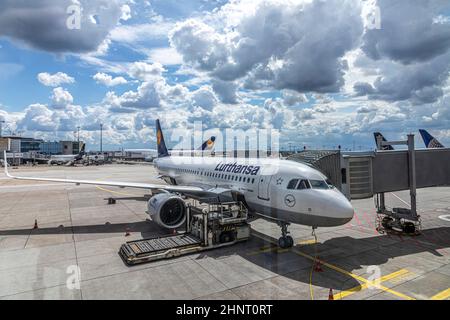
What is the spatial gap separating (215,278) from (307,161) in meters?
8.98

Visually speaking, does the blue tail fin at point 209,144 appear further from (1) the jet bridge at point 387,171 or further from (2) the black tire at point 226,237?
(2) the black tire at point 226,237

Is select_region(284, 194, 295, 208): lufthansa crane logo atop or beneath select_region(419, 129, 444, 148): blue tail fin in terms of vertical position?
beneath

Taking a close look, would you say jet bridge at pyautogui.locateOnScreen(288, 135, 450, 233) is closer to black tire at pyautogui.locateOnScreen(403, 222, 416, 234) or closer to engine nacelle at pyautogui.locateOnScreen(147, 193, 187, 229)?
black tire at pyautogui.locateOnScreen(403, 222, 416, 234)

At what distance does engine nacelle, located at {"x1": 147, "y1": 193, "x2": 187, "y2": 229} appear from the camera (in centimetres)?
1858

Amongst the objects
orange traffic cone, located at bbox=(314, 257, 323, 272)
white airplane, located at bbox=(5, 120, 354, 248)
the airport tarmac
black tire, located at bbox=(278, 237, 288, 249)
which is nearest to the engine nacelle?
white airplane, located at bbox=(5, 120, 354, 248)

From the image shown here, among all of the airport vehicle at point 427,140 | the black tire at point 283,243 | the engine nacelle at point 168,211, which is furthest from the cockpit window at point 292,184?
the airport vehicle at point 427,140

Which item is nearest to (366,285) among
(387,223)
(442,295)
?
(442,295)

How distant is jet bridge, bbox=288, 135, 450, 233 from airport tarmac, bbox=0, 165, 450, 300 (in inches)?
89.2

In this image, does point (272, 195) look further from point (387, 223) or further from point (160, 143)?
point (160, 143)

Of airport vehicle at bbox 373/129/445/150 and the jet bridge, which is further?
airport vehicle at bbox 373/129/445/150

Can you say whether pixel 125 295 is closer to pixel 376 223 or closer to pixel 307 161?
pixel 307 161
